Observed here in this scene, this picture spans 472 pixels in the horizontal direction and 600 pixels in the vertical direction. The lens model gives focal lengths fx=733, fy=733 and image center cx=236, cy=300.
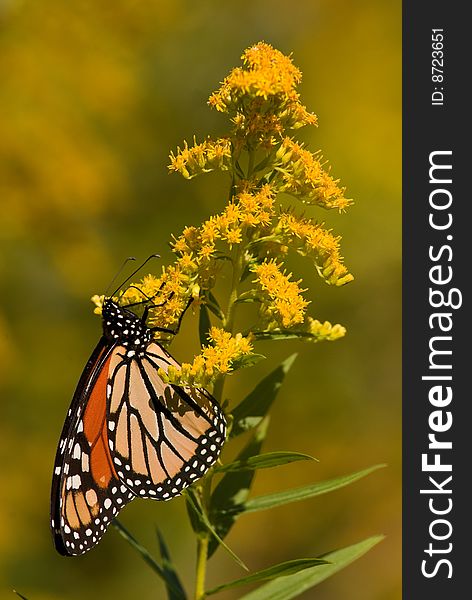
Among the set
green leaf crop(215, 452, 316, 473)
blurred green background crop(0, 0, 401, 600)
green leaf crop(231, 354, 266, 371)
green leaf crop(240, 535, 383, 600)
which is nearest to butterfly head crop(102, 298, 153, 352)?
green leaf crop(231, 354, 266, 371)

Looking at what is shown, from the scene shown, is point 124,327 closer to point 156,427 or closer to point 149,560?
point 156,427

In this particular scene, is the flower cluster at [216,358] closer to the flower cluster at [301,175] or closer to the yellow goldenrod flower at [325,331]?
the yellow goldenrod flower at [325,331]

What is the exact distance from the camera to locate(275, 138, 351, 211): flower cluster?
7.99 ft

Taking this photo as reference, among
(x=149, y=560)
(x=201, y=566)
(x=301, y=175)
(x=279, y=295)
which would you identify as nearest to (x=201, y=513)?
(x=201, y=566)

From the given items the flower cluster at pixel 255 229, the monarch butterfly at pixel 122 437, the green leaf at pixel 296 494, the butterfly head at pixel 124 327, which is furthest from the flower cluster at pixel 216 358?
the green leaf at pixel 296 494

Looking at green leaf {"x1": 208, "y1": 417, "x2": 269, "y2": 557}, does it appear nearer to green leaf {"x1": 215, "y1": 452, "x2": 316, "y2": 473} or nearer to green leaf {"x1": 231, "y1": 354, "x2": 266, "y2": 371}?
green leaf {"x1": 215, "y1": 452, "x2": 316, "y2": 473}

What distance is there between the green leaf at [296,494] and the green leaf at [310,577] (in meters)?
0.24

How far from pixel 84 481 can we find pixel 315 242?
1.23 m

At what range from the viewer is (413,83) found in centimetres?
399

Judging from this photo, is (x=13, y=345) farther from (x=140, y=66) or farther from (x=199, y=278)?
(x=199, y=278)

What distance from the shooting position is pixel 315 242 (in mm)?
2510

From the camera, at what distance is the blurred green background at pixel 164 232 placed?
4910 mm

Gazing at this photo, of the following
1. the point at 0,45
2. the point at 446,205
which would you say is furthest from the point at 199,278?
the point at 0,45

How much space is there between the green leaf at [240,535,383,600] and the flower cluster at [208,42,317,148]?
4.68 ft
